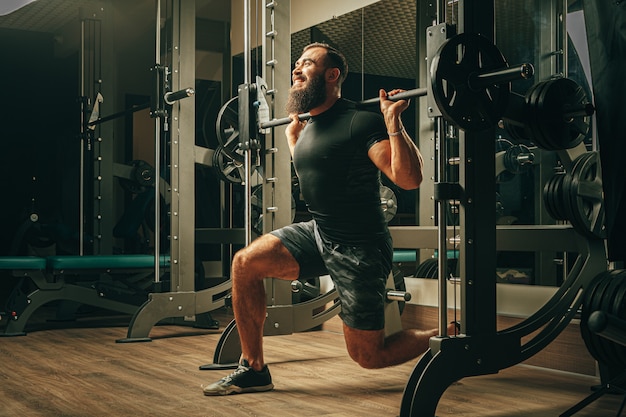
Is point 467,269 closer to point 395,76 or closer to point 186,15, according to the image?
point 186,15

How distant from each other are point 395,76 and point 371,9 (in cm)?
55

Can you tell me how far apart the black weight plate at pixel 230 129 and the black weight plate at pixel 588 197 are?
191cm

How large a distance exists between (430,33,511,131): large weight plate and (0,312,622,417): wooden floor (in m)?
1.08

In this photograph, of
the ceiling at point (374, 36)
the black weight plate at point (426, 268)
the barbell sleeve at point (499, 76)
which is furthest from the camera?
the ceiling at point (374, 36)

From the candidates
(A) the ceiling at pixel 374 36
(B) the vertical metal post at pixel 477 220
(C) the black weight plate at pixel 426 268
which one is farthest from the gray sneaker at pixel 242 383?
(A) the ceiling at pixel 374 36

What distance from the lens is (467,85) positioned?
243 cm

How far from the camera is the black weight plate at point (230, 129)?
170 inches

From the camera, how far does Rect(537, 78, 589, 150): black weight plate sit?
2.57m

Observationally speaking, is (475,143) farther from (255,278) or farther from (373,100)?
(255,278)

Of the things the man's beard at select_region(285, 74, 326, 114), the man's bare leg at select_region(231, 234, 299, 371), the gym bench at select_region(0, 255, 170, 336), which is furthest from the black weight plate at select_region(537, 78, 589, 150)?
the gym bench at select_region(0, 255, 170, 336)

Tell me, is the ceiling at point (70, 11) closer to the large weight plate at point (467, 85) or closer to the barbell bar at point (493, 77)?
the barbell bar at point (493, 77)

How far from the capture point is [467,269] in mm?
2510

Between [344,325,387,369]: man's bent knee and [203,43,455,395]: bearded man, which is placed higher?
[203,43,455,395]: bearded man

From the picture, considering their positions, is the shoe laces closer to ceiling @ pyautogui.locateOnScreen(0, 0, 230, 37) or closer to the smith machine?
the smith machine
